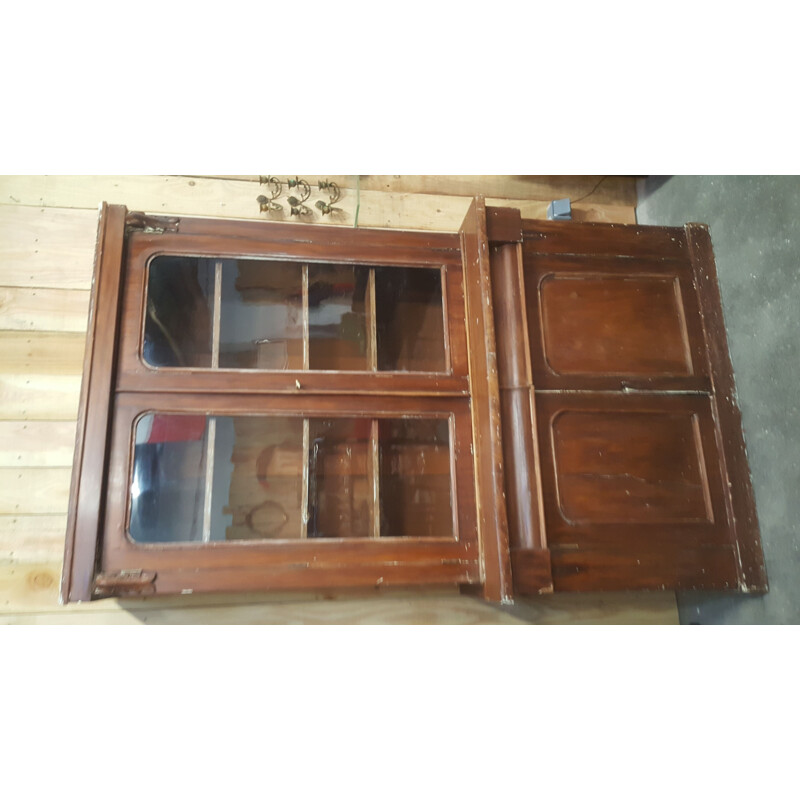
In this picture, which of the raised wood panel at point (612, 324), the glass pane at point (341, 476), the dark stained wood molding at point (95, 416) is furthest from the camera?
the raised wood panel at point (612, 324)

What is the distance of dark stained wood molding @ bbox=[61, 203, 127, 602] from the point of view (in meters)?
0.98

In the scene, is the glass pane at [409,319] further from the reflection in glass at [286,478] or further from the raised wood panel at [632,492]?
the raised wood panel at [632,492]

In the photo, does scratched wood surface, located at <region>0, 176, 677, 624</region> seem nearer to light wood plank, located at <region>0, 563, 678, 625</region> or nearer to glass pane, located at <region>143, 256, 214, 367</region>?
light wood plank, located at <region>0, 563, 678, 625</region>

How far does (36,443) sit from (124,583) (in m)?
0.50

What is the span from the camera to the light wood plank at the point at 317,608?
1225 millimetres

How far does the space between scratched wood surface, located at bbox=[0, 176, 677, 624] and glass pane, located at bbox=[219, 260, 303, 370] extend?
0.37 metres

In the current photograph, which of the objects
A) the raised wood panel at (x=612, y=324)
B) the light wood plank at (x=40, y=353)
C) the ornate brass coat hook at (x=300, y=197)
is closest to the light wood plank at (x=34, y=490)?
the light wood plank at (x=40, y=353)

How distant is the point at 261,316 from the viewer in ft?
3.85

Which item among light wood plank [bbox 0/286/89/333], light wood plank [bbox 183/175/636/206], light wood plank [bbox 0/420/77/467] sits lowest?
light wood plank [bbox 0/420/77/467]

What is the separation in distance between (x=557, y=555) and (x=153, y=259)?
1.01 metres

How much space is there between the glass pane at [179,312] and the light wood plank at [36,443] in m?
0.38

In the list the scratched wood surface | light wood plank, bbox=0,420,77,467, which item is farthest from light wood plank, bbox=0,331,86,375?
light wood plank, bbox=0,420,77,467

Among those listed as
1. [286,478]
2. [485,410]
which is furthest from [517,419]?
[286,478]

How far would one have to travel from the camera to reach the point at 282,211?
1492 mm
